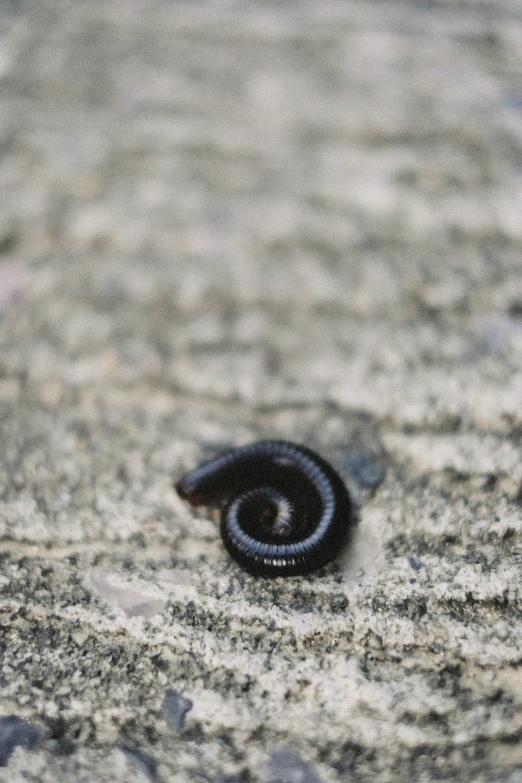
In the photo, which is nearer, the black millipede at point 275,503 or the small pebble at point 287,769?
the small pebble at point 287,769

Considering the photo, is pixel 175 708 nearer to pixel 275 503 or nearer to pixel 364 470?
pixel 275 503

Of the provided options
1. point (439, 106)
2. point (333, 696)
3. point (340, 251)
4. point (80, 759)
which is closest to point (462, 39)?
point (439, 106)

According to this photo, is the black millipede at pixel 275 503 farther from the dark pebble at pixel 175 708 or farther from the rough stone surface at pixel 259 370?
the dark pebble at pixel 175 708

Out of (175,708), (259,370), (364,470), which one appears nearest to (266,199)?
(259,370)

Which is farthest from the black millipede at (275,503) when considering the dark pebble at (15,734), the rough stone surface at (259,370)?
the dark pebble at (15,734)

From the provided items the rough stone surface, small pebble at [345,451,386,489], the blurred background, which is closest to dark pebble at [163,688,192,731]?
the rough stone surface

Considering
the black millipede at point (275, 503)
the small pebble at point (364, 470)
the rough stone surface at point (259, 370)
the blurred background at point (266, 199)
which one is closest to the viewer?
the rough stone surface at point (259, 370)

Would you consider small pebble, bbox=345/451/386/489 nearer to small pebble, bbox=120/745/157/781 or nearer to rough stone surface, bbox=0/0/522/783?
rough stone surface, bbox=0/0/522/783
